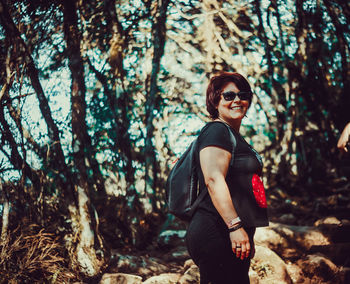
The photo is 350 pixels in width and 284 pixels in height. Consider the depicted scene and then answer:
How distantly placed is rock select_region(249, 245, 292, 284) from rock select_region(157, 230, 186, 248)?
1.67m

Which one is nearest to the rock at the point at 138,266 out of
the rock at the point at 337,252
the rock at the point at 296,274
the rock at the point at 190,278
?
the rock at the point at 190,278

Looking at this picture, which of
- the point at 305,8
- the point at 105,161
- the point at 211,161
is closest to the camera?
the point at 211,161

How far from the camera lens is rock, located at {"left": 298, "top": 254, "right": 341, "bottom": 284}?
11.9ft

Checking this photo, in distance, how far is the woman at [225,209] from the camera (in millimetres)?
1449

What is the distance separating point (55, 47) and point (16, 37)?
2.43 ft

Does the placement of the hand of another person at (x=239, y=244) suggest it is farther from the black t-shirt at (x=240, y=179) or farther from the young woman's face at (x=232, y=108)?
the young woman's face at (x=232, y=108)

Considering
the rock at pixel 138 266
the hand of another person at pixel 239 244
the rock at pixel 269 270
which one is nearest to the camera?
the hand of another person at pixel 239 244

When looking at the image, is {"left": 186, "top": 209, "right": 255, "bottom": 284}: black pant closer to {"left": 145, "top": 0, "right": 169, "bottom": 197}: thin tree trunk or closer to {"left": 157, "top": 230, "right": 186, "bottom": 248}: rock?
{"left": 157, "top": 230, "right": 186, "bottom": 248}: rock

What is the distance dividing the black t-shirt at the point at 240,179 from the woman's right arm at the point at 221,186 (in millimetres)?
40

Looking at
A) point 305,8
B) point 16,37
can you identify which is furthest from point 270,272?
point 305,8

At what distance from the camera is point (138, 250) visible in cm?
497

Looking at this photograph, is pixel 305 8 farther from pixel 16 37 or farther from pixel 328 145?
pixel 16 37

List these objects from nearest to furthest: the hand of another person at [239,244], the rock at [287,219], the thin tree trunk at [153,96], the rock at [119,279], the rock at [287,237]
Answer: the hand of another person at [239,244], the rock at [119,279], the rock at [287,237], the thin tree trunk at [153,96], the rock at [287,219]

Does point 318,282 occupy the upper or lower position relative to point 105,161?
lower
